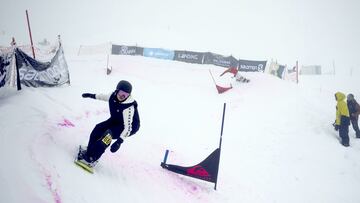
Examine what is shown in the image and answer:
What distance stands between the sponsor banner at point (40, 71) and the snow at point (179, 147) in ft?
1.58

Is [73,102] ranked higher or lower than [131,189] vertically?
higher

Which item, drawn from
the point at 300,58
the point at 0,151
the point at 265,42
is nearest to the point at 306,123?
the point at 0,151

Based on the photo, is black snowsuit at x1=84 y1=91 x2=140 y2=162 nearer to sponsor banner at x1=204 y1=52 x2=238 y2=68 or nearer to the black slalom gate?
the black slalom gate

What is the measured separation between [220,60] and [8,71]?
19.5m

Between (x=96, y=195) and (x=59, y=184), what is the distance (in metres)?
0.65

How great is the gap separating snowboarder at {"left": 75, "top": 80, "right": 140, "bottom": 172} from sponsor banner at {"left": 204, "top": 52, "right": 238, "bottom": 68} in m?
20.3

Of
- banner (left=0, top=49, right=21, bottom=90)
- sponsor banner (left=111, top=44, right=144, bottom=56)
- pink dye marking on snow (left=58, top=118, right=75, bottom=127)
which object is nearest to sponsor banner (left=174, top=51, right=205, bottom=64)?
sponsor banner (left=111, top=44, right=144, bottom=56)

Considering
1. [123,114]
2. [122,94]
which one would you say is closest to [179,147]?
[123,114]

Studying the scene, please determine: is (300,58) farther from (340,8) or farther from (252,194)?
(340,8)

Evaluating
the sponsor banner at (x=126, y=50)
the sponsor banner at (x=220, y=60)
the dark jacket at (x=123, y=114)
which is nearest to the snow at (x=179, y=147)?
the dark jacket at (x=123, y=114)

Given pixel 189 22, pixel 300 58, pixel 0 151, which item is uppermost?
pixel 189 22

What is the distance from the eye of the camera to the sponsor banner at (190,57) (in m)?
26.4

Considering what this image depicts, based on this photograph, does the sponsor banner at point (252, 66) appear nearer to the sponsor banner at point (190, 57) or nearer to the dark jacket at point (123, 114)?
the sponsor banner at point (190, 57)

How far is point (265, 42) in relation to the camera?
222ft
